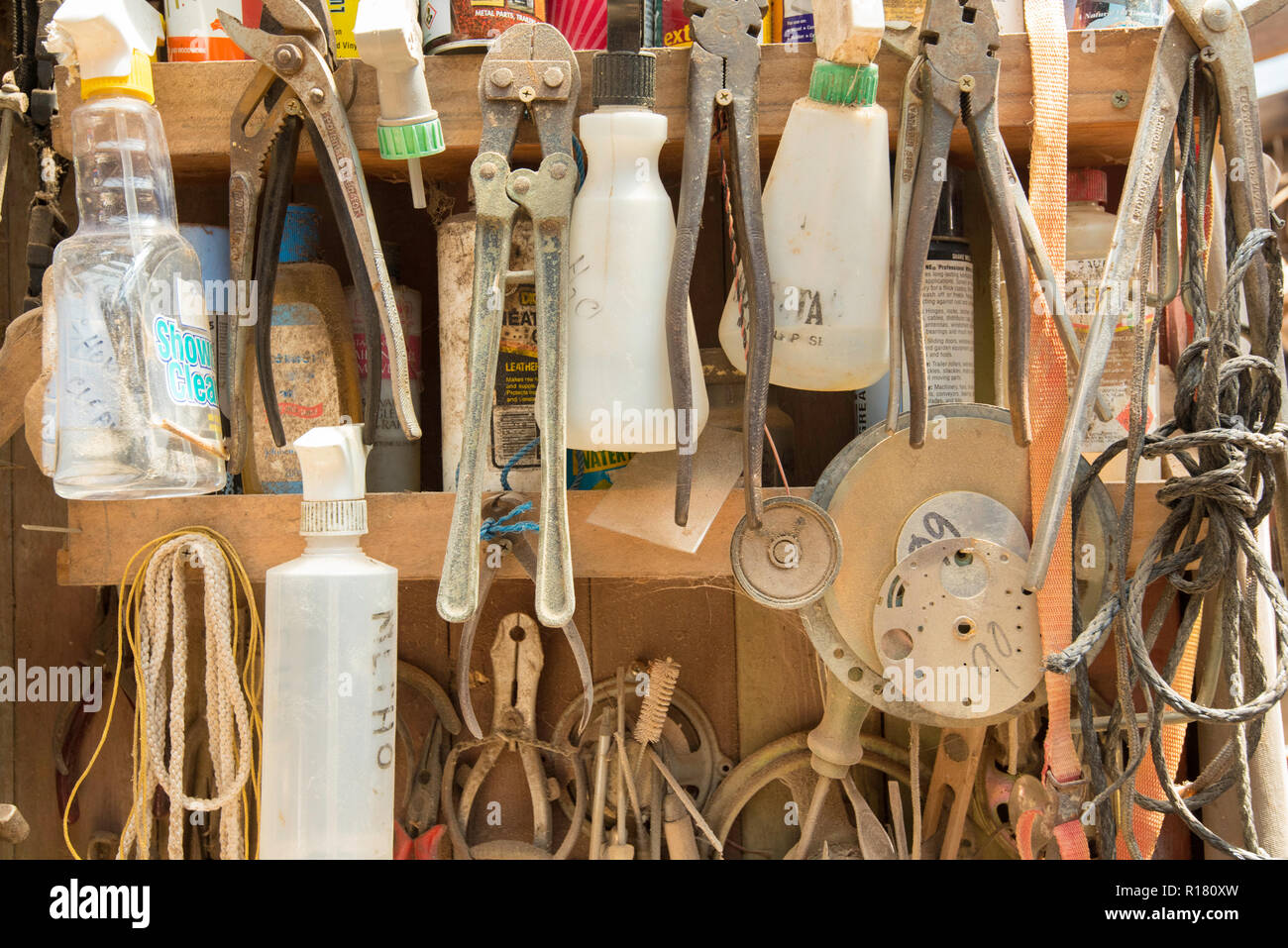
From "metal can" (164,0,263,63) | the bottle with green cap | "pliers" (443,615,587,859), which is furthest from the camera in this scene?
"pliers" (443,615,587,859)

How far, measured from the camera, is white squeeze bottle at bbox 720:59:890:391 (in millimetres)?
668

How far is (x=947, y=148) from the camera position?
0.65 metres

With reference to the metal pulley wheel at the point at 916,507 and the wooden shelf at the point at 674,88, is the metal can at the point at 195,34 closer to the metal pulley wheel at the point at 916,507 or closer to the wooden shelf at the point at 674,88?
the wooden shelf at the point at 674,88

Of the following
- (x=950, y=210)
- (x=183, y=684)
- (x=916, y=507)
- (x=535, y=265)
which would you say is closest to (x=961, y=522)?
(x=916, y=507)

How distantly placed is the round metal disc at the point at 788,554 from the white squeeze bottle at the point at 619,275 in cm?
9

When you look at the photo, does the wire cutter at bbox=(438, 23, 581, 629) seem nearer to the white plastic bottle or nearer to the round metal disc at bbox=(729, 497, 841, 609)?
the round metal disc at bbox=(729, 497, 841, 609)

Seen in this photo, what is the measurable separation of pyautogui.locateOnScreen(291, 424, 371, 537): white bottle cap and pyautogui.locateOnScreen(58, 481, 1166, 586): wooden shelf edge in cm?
4

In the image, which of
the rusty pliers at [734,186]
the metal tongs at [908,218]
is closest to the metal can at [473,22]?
the rusty pliers at [734,186]

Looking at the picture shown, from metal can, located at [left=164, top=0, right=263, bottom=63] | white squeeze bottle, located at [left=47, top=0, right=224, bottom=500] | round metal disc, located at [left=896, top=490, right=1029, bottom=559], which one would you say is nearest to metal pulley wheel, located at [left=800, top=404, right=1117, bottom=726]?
round metal disc, located at [left=896, top=490, right=1029, bottom=559]

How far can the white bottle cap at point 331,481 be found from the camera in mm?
669

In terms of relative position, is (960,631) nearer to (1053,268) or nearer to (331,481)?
(1053,268)

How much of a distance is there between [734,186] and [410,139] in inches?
8.4

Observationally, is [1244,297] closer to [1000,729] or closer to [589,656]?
[1000,729]
